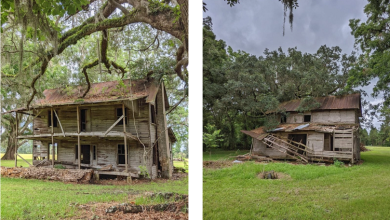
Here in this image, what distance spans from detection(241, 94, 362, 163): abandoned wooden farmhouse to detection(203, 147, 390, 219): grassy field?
0.11 m

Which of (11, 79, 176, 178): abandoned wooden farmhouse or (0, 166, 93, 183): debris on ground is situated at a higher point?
(11, 79, 176, 178): abandoned wooden farmhouse

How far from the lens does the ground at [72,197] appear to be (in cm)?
188

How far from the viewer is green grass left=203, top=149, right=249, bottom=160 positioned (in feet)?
8.11

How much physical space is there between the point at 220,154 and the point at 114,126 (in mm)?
1091

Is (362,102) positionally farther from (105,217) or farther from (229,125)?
(105,217)

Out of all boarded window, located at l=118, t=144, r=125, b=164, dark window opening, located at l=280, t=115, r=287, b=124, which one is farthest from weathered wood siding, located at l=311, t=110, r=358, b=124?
boarded window, located at l=118, t=144, r=125, b=164

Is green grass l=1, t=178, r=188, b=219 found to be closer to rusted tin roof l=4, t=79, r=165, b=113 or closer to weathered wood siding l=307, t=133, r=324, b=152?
rusted tin roof l=4, t=79, r=165, b=113

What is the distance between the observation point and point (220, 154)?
253cm

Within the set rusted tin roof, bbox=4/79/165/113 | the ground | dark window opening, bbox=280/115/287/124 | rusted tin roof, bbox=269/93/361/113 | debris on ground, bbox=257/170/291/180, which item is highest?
rusted tin roof, bbox=4/79/165/113

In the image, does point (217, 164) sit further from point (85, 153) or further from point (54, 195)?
point (54, 195)

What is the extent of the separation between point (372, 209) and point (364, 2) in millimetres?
1817

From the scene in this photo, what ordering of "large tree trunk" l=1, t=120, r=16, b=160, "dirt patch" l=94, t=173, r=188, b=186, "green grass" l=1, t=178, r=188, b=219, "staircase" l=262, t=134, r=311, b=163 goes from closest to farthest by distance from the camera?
"green grass" l=1, t=178, r=188, b=219 → "large tree trunk" l=1, t=120, r=16, b=160 → "dirt patch" l=94, t=173, r=188, b=186 → "staircase" l=262, t=134, r=311, b=163

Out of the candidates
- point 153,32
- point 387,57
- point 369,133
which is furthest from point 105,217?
point 387,57

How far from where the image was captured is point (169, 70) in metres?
2.31
